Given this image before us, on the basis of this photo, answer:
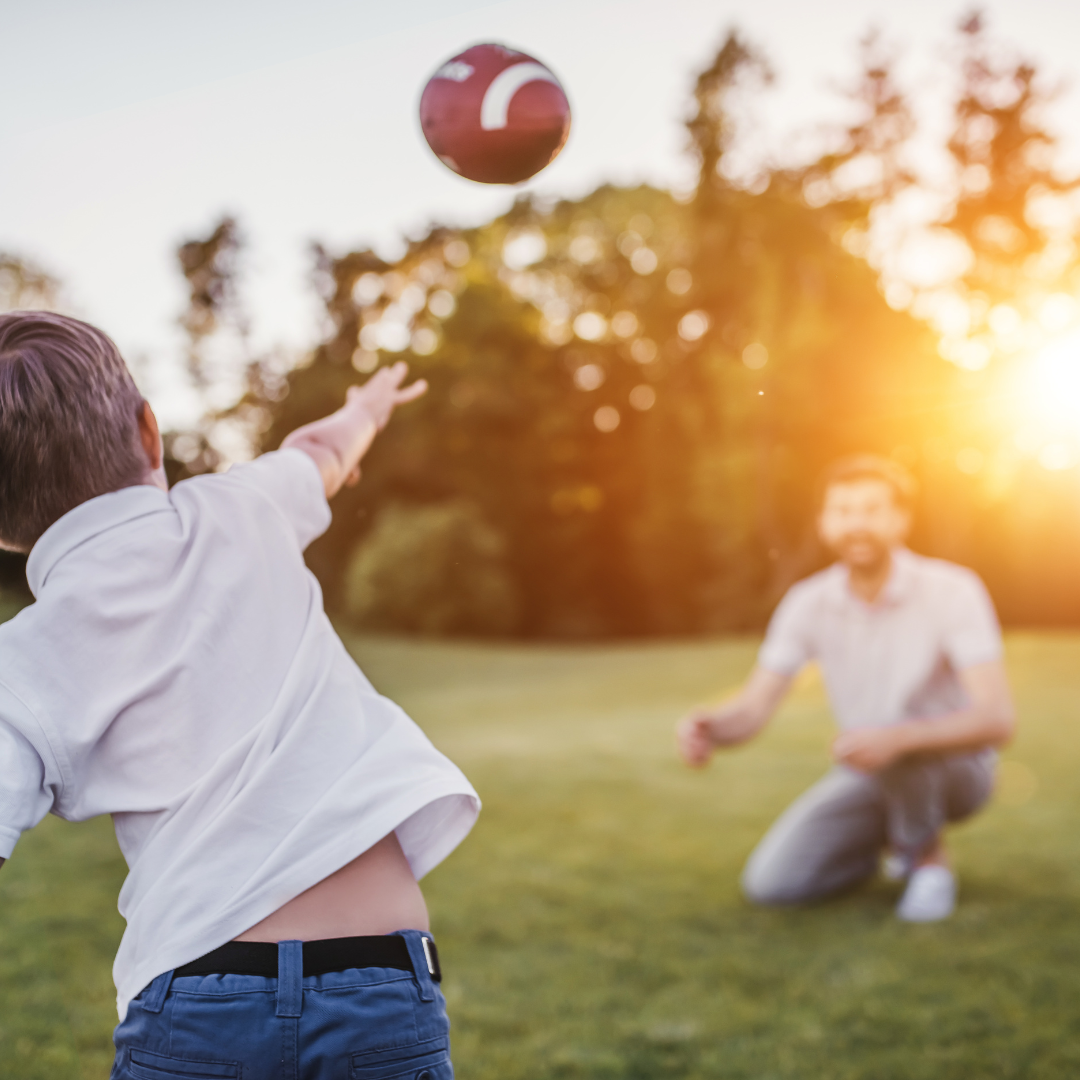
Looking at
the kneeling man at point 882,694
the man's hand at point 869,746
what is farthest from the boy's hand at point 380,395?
the man's hand at point 869,746

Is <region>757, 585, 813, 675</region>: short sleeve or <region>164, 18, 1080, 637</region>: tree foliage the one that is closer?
<region>757, 585, 813, 675</region>: short sleeve

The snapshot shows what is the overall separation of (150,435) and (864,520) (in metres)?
2.83

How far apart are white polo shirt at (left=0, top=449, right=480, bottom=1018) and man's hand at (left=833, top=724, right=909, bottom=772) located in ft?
7.21

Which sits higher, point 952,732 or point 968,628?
point 968,628

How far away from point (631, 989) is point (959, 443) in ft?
60.4

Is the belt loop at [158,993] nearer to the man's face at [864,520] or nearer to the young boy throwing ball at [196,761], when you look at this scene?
the young boy throwing ball at [196,761]

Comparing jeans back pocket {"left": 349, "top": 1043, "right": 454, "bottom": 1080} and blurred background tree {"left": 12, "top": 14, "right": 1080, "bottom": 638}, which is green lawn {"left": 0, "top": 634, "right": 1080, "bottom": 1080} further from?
blurred background tree {"left": 12, "top": 14, "right": 1080, "bottom": 638}

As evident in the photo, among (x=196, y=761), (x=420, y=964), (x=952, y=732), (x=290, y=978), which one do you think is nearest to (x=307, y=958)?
(x=290, y=978)

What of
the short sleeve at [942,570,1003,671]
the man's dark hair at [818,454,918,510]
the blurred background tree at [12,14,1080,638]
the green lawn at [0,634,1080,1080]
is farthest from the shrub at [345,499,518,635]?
the short sleeve at [942,570,1003,671]

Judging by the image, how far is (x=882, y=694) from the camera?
12.5 ft

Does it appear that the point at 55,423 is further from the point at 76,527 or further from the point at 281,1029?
the point at 281,1029

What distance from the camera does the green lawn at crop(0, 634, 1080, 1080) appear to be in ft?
8.41

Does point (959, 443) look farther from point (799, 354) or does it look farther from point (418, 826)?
point (418, 826)

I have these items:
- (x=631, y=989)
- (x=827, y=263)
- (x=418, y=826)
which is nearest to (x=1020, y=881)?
(x=631, y=989)
